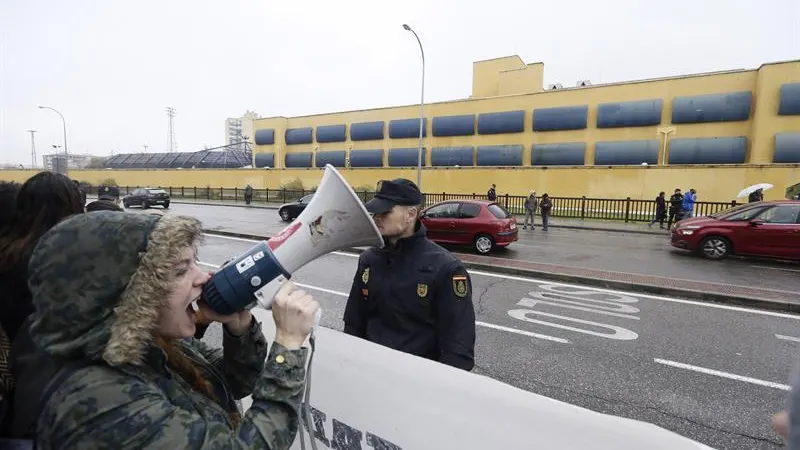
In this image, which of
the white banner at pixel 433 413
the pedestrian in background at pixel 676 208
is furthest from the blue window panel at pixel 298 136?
the white banner at pixel 433 413

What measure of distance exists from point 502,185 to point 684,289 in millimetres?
21110

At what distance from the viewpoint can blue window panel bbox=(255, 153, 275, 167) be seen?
39916mm

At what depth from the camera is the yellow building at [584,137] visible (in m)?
21.4

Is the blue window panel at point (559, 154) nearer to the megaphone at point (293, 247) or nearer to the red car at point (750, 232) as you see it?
the red car at point (750, 232)

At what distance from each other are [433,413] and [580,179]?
26.0 meters

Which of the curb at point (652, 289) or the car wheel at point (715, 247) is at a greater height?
the car wheel at point (715, 247)

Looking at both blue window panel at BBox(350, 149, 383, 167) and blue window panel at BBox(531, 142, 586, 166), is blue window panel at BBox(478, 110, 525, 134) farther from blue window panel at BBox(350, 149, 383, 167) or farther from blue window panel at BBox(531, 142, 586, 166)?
blue window panel at BBox(350, 149, 383, 167)

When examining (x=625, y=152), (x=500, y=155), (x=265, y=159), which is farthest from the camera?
(x=265, y=159)

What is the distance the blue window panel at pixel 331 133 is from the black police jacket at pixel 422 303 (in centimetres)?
3460

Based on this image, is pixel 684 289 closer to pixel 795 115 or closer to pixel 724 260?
pixel 724 260

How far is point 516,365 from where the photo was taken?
4180 millimetres

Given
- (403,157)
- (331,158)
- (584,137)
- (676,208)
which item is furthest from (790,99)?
(331,158)

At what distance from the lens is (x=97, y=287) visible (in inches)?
36.0

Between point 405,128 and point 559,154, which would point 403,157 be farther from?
point 559,154
